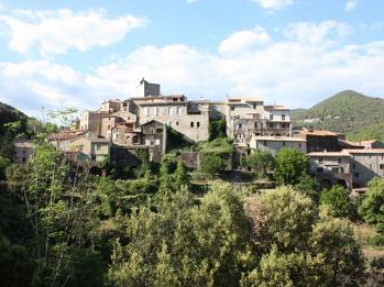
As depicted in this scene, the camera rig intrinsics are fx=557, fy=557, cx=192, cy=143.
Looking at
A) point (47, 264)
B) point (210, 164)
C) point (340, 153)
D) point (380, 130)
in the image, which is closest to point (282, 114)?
point (340, 153)

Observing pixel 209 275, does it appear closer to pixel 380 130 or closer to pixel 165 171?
pixel 165 171

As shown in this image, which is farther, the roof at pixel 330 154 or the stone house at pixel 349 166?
the roof at pixel 330 154

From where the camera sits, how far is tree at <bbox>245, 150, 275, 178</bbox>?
63.0 m

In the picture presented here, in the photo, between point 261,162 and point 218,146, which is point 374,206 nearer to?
point 261,162

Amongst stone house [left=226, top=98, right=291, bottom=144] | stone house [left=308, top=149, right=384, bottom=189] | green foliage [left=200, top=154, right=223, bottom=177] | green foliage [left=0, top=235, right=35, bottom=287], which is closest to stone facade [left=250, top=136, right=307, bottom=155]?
stone house [left=308, top=149, right=384, bottom=189]

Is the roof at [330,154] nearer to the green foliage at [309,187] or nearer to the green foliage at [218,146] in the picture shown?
the green foliage at [309,187]

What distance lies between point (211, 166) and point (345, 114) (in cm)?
11097

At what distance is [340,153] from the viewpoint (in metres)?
67.1

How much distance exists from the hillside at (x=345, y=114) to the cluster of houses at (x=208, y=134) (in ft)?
190

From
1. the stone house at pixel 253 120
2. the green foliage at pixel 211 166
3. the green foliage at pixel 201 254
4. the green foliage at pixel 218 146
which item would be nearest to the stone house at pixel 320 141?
the stone house at pixel 253 120

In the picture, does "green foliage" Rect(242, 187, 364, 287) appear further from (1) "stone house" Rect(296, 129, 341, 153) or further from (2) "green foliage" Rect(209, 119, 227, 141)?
(2) "green foliage" Rect(209, 119, 227, 141)

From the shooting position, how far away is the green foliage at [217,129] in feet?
233

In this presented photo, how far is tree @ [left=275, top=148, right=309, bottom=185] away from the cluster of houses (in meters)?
4.15

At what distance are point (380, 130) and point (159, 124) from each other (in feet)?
207
